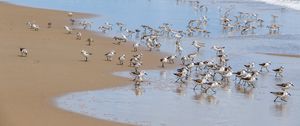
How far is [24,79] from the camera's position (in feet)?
59.2

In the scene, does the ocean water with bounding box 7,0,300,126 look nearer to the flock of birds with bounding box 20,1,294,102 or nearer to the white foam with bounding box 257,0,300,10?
the flock of birds with bounding box 20,1,294,102

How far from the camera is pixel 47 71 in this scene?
775 inches

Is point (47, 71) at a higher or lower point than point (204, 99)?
higher

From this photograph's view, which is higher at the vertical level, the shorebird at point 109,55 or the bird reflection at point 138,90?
the shorebird at point 109,55

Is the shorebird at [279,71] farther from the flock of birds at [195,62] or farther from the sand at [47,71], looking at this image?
the sand at [47,71]

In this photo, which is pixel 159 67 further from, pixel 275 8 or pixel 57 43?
pixel 275 8

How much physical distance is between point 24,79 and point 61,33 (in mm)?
12339

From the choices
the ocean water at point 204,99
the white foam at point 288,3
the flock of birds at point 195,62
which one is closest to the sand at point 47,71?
the flock of birds at point 195,62

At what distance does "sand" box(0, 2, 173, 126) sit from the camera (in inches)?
551

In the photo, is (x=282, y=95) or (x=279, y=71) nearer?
(x=282, y=95)

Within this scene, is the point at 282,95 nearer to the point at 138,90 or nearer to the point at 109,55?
the point at 138,90

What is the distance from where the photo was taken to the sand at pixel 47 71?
14008 mm

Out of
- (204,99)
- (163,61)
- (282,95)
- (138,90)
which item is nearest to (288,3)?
(163,61)

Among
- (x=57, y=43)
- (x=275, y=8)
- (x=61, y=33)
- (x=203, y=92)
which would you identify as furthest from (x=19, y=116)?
(x=275, y=8)
